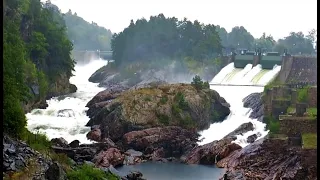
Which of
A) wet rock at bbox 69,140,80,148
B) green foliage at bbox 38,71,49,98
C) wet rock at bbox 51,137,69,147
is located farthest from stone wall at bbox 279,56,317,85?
wet rock at bbox 51,137,69,147

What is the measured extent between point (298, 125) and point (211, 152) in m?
6.67

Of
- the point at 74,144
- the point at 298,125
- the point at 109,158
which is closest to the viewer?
the point at 298,125

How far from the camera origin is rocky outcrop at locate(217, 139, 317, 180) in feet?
96.7

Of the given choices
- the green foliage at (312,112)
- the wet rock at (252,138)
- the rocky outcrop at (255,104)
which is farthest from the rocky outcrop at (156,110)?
the green foliage at (312,112)

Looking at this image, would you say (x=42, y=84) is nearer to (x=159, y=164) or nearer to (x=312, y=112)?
(x=159, y=164)

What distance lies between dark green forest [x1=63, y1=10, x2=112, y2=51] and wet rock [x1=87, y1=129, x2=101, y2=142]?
355 ft

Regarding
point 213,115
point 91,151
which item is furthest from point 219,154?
point 213,115

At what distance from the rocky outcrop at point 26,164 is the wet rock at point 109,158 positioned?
1021 cm

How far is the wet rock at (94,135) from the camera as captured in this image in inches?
1617

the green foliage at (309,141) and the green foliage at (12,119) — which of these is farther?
the green foliage at (309,141)

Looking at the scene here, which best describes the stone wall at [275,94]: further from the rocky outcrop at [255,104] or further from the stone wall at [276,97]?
the rocky outcrop at [255,104]

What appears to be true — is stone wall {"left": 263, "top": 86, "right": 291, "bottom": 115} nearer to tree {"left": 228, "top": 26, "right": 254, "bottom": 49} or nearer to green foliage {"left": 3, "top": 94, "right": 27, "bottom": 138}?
green foliage {"left": 3, "top": 94, "right": 27, "bottom": 138}

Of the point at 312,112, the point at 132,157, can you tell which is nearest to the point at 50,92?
the point at 132,157

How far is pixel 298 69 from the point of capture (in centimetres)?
6078
